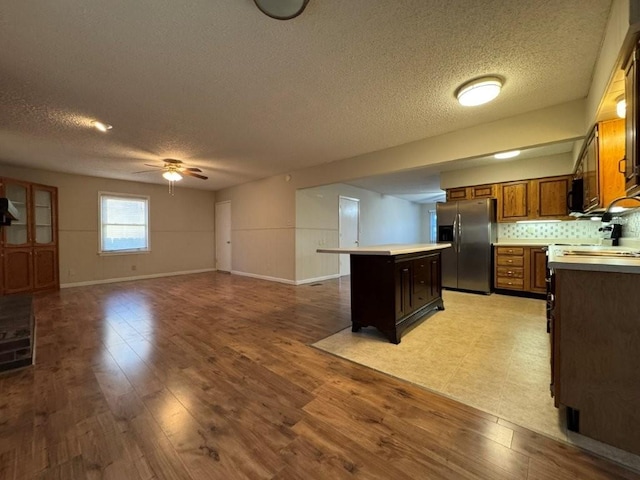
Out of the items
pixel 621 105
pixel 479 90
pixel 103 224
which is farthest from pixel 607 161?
pixel 103 224

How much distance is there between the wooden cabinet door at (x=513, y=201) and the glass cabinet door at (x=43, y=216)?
9.03 metres

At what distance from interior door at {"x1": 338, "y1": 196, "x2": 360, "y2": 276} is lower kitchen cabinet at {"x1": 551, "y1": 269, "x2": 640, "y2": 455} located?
575 cm

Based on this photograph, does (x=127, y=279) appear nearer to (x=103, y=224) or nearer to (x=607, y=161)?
(x=103, y=224)

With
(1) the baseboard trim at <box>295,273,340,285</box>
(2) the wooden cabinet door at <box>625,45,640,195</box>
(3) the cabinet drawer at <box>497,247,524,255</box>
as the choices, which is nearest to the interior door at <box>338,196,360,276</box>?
(1) the baseboard trim at <box>295,273,340,285</box>

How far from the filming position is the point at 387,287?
2.78 m

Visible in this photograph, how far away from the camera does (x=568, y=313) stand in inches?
59.1

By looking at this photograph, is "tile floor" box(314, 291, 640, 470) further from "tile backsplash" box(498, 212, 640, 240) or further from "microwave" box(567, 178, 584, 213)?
"tile backsplash" box(498, 212, 640, 240)

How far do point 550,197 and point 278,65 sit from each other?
485 cm

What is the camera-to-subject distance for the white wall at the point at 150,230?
5902mm

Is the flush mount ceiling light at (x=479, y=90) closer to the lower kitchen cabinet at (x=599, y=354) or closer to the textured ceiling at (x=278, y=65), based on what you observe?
the textured ceiling at (x=278, y=65)

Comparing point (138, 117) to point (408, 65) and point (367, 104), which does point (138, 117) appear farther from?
point (408, 65)

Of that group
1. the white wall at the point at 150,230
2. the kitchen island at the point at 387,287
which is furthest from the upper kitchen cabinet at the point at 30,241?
the kitchen island at the point at 387,287

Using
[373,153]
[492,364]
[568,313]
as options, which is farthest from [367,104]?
[492,364]

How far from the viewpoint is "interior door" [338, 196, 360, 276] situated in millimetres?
7262
